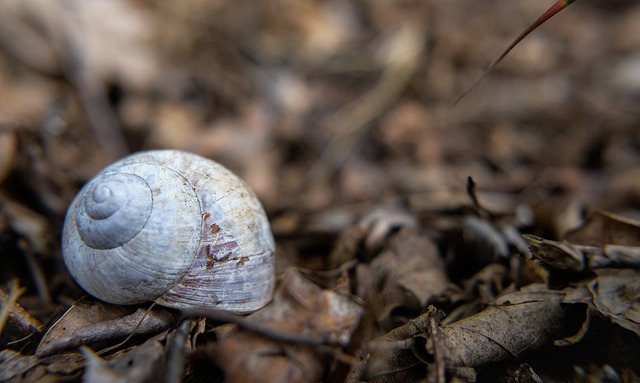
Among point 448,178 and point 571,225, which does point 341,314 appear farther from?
point 448,178

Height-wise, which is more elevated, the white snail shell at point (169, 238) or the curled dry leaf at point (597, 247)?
the white snail shell at point (169, 238)

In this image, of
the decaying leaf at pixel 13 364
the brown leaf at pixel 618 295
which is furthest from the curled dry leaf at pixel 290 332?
the brown leaf at pixel 618 295

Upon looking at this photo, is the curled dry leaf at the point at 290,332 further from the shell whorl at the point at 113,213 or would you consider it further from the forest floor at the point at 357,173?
the shell whorl at the point at 113,213

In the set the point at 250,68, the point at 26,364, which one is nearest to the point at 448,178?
the point at 250,68

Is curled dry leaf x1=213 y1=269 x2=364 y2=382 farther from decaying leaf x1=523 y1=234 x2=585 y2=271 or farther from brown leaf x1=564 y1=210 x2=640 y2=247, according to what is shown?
brown leaf x1=564 y1=210 x2=640 y2=247

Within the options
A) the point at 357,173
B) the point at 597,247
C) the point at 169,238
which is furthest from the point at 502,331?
the point at 357,173

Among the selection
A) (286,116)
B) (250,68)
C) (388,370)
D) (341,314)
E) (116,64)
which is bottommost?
(388,370)

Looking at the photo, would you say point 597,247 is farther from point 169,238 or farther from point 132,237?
point 132,237
